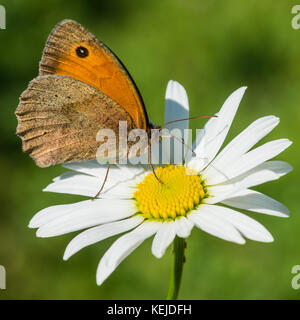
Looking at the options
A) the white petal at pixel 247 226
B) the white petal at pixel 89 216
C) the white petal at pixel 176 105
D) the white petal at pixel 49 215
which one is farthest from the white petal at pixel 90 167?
the white petal at pixel 247 226

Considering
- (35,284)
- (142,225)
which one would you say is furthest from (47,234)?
(35,284)

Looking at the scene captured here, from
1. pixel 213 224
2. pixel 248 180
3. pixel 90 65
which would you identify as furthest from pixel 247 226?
pixel 90 65

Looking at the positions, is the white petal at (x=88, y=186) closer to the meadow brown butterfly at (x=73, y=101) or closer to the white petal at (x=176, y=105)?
A: the meadow brown butterfly at (x=73, y=101)

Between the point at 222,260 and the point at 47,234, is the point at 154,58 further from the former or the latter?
the point at 47,234

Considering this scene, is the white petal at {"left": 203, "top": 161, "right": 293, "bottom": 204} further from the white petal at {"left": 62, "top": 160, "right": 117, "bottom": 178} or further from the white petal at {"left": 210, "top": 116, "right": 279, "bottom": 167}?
the white petal at {"left": 62, "top": 160, "right": 117, "bottom": 178}

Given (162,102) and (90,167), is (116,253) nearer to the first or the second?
(90,167)

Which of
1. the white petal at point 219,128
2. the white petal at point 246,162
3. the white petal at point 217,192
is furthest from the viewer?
the white petal at point 219,128

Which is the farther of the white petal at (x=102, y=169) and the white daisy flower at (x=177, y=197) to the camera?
the white petal at (x=102, y=169)

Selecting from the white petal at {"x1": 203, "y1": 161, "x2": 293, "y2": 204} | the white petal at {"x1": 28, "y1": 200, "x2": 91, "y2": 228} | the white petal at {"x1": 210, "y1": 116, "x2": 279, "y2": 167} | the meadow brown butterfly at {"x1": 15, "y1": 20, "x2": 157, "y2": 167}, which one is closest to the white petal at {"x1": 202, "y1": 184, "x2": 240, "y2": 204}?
the white petal at {"x1": 203, "y1": 161, "x2": 293, "y2": 204}
